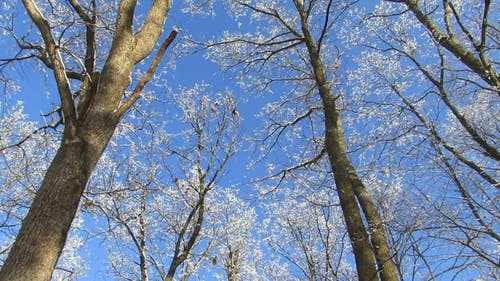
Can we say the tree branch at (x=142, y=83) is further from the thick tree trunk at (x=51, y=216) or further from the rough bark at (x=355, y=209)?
the rough bark at (x=355, y=209)

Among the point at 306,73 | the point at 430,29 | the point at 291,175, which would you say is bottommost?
the point at 291,175

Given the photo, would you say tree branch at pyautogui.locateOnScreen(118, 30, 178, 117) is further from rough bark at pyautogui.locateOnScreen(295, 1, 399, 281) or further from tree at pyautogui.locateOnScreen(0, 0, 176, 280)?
rough bark at pyautogui.locateOnScreen(295, 1, 399, 281)

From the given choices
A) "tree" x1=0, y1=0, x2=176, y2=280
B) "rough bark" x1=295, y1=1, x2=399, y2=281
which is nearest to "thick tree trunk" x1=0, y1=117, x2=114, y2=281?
"tree" x1=0, y1=0, x2=176, y2=280

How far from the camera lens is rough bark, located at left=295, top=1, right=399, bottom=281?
391 centimetres

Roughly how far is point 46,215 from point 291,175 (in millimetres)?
3764

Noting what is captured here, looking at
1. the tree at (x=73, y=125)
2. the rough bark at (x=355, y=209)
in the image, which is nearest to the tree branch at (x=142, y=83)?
the tree at (x=73, y=125)

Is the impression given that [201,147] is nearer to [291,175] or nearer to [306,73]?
[306,73]

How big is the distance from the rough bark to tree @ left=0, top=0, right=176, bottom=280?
8.36ft

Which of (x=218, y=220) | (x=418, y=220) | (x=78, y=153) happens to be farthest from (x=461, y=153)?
(x=218, y=220)

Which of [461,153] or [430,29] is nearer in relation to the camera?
[461,153]

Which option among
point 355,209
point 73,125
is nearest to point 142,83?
point 73,125

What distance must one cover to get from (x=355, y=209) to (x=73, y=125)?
2.96 m

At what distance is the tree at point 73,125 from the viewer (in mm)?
2121

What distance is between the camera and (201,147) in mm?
9586
